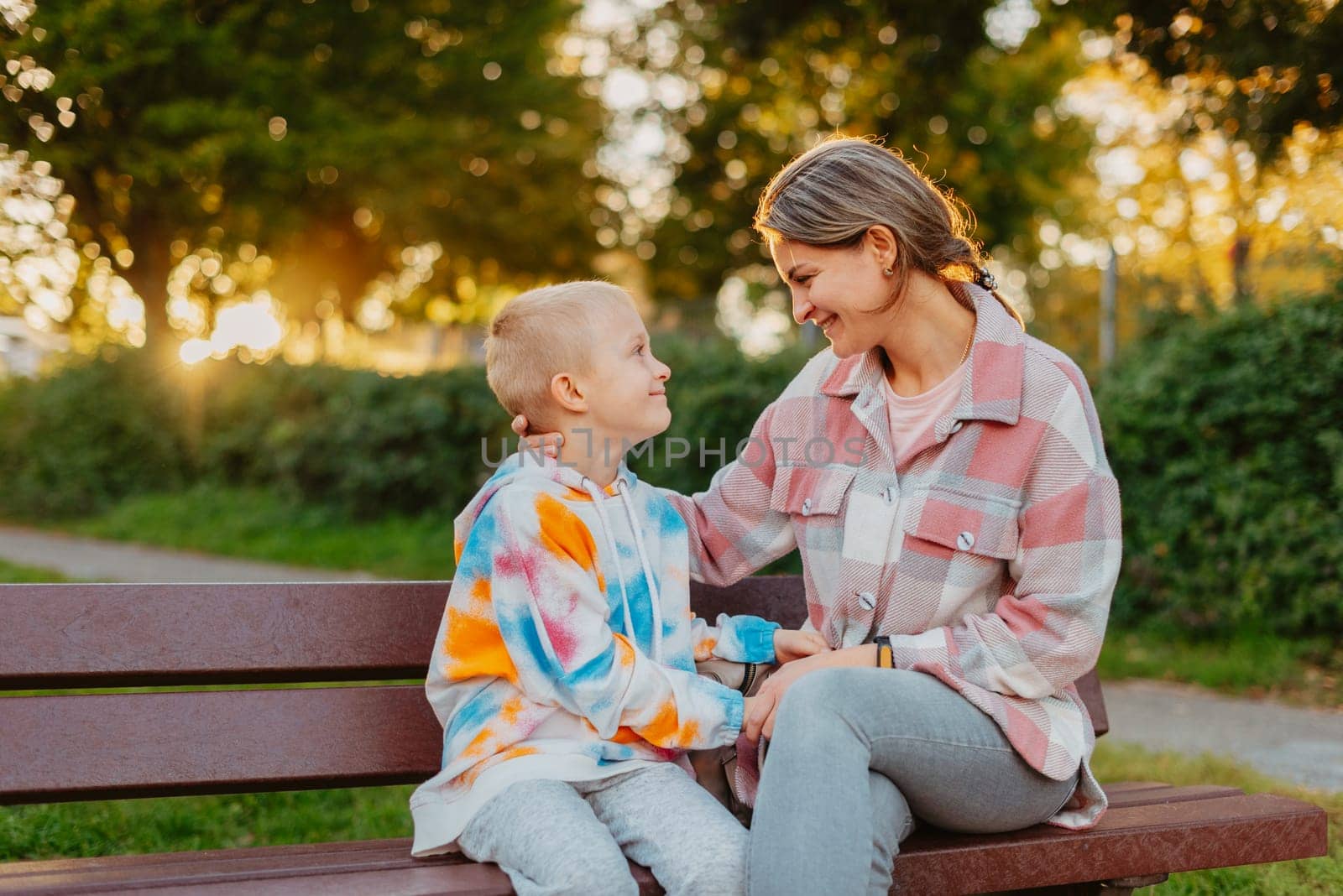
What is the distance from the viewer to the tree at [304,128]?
12.6 meters

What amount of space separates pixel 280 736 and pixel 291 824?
143cm

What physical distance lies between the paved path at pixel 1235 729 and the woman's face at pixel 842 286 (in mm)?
2956

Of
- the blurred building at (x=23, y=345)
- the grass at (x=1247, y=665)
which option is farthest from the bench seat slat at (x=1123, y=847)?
the blurred building at (x=23, y=345)

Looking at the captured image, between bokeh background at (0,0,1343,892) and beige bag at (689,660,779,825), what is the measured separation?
4.69 feet

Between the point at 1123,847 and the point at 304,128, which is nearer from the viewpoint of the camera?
the point at 1123,847

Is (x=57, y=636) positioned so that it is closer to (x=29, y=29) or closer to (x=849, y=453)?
(x=849, y=453)

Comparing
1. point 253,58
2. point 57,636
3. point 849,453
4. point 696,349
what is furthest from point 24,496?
point 849,453

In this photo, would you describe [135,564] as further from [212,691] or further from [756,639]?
[756,639]

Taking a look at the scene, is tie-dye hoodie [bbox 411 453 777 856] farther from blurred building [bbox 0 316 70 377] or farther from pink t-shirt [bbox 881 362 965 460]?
blurred building [bbox 0 316 70 377]

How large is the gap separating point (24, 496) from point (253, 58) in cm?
563

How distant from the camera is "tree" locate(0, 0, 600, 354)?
41.2ft

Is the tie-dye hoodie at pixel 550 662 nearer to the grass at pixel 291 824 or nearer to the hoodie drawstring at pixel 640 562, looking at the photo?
the hoodie drawstring at pixel 640 562

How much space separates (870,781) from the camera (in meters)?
2.19

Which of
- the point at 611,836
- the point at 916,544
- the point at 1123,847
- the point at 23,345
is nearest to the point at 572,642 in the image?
the point at 611,836
